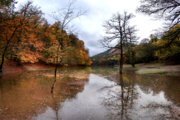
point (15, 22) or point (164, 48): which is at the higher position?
point (15, 22)

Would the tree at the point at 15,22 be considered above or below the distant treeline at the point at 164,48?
above

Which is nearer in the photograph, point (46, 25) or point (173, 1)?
point (173, 1)

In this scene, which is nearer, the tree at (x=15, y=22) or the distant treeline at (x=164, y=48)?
the distant treeline at (x=164, y=48)

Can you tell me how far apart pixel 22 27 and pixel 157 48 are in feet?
56.3

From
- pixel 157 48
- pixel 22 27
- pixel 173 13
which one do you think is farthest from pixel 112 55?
pixel 22 27

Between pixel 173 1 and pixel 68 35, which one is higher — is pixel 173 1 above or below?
above

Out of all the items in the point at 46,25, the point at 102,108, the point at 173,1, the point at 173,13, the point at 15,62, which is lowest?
the point at 102,108

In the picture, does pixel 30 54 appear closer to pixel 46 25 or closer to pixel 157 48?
pixel 46 25

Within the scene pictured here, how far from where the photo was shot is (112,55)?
18.4 m

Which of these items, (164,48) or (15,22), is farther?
(15,22)

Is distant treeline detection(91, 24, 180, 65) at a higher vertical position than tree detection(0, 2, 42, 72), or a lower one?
lower

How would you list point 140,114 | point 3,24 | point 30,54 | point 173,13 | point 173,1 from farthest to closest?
point 30,54
point 3,24
point 173,13
point 173,1
point 140,114

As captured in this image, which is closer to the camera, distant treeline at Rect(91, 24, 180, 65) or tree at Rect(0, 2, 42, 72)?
distant treeline at Rect(91, 24, 180, 65)

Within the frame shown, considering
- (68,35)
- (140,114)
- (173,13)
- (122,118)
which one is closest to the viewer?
(122,118)
